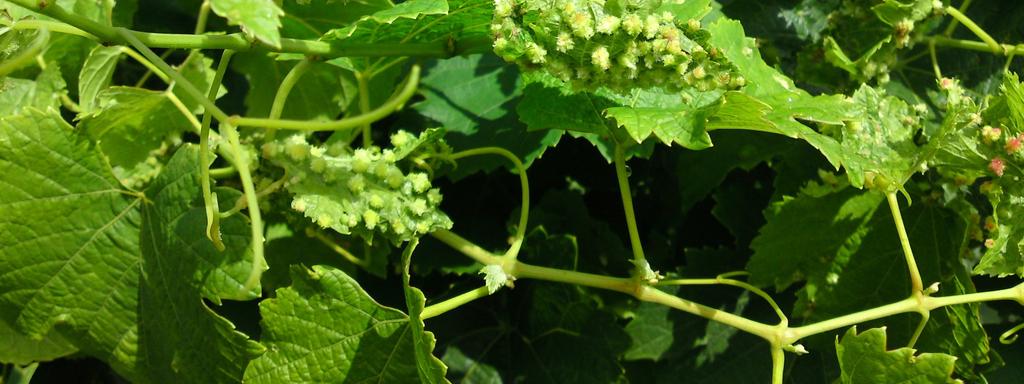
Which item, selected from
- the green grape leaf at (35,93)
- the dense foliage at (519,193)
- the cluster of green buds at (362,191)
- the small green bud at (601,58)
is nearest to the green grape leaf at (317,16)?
the dense foliage at (519,193)

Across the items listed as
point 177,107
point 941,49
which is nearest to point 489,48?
point 177,107

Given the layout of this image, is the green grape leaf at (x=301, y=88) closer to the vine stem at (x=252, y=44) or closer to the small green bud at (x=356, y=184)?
the vine stem at (x=252, y=44)

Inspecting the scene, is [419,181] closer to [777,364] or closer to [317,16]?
[317,16]

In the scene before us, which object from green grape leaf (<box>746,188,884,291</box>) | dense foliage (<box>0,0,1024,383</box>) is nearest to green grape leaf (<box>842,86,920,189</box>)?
dense foliage (<box>0,0,1024,383</box>)

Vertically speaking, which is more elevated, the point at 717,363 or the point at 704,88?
the point at 704,88

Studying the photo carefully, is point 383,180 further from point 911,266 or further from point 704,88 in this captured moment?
point 911,266

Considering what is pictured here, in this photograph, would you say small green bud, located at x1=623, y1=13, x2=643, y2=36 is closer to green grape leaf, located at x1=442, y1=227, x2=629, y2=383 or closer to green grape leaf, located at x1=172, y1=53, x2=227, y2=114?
green grape leaf, located at x1=442, y1=227, x2=629, y2=383
